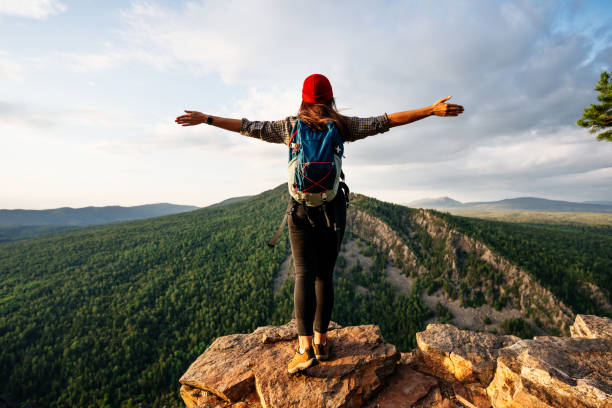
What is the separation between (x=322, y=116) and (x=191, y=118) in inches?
84.6

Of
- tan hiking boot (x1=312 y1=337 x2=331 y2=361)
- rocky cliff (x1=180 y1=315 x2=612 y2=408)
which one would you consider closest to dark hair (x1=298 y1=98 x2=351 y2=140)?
tan hiking boot (x1=312 y1=337 x2=331 y2=361)

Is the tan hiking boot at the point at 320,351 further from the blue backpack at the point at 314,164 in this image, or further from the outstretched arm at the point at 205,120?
the outstretched arm at the point at 205,120

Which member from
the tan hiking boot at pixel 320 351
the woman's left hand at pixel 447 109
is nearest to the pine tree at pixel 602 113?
the woman's left hand at pixel 447 109

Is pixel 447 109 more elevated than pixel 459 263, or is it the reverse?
pixel 447 109

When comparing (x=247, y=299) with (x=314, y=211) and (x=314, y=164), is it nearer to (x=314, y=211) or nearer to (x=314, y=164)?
(x=314, y=211)

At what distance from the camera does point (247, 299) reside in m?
25.1

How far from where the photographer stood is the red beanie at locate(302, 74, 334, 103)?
369 centimetres

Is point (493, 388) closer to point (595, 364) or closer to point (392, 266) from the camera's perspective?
point (595, 364)

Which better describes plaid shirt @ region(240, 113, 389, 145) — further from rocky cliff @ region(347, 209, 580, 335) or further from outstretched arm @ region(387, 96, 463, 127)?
rocky cliff @ region(347, 209, 580, 335)

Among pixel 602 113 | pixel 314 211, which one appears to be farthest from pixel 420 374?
pixel 602 113

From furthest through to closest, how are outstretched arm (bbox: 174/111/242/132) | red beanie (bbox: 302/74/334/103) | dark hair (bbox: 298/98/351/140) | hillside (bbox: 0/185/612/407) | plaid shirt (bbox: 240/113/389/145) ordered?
→ 1. hillside (bbox: 0/185/612/407)
2. outstretched arm (bbox: 174/111/242/132)
3. plaid shirt (bbox: 240/113/389/145)
4. red beanie (bbox: 302/74/334/103)
5. dark hair (bbox: 298/98/351/140)

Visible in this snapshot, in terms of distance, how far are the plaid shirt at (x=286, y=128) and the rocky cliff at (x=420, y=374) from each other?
394 centimetres

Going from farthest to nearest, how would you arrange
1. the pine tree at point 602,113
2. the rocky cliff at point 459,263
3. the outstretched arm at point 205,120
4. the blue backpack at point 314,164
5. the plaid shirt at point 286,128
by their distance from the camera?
the rocky cliff at point 459,263 < the pine tree at point 602,113 < the outstretched arm at point 205,120 < the plaid shirt at point 286,128 < the blue backpack at point 314,164

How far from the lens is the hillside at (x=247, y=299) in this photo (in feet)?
63.6
